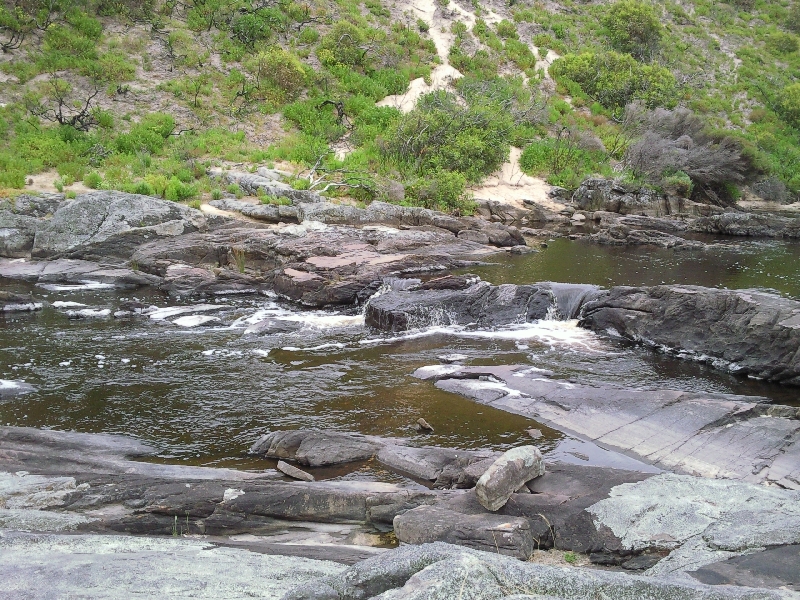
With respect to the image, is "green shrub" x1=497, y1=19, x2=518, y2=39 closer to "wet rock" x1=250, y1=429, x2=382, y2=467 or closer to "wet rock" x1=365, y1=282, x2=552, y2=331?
"wet rock" x1=365, y1=282, x2=552, y2=331

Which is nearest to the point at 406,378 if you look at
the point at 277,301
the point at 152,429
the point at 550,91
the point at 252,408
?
the point at 252,408

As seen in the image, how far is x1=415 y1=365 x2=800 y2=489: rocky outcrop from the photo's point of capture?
6.88 m

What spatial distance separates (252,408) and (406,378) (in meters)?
2.52

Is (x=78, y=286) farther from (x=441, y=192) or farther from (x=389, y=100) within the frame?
(x=389, y=100)

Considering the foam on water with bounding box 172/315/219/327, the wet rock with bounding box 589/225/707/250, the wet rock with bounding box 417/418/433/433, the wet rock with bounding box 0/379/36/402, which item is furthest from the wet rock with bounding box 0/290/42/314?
the wet rock with bounding box 589/225/707/250

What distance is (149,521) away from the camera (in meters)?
5.16

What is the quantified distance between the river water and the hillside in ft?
30.3

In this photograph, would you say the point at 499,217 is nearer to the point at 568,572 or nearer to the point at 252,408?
the point at 252,408

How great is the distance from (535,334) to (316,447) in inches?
261

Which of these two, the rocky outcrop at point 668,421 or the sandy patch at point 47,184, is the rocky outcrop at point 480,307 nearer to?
the rocky outcrop at point 668,421

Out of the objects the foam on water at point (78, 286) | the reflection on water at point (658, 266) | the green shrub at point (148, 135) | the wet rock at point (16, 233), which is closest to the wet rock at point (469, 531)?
the reflection on water at point (658, 266)

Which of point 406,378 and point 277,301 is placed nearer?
point 406,378

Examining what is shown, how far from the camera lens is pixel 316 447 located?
7184mm

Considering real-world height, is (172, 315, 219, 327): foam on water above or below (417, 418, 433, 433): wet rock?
below
